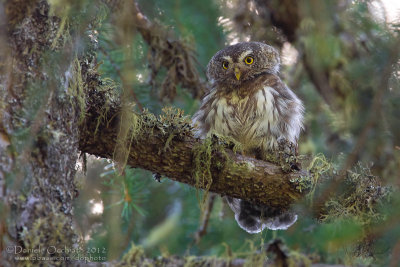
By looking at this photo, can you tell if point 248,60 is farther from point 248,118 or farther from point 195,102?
point 248,118

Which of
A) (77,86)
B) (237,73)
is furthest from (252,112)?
(77,86)

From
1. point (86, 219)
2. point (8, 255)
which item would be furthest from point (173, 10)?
point (8, 255)

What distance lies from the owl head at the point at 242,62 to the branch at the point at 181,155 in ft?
3.53

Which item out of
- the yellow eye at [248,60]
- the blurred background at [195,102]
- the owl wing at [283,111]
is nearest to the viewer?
the blurred background at [195,102]

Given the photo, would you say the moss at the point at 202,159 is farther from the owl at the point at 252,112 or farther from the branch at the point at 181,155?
the owl at the point at 252,112

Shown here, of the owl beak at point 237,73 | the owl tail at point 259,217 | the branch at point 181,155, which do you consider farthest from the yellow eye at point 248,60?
the branch at point 181,155

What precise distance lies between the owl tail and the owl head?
0.92 m

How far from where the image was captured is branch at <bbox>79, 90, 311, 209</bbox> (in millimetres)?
2322

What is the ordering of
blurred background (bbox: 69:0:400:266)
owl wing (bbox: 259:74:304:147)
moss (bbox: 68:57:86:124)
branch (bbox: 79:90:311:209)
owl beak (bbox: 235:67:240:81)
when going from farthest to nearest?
owl beak (bbox: 235:67:240:81) → owl wing (bbox: 259:74:304:147) → blurred background (bbox: 69:0:400:266) → branch (bbox: 79:90:311:209) → moss (bbox: 68:57:86:124)

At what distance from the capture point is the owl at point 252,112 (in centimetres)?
306

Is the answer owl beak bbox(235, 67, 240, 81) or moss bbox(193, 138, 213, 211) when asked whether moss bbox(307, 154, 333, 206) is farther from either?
owl beak bbox(235, 67, 240, 81)

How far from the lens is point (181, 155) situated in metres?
2.44

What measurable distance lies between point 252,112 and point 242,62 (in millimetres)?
613

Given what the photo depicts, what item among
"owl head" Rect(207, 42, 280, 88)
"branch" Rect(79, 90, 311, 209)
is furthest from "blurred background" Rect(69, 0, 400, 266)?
"branch" Rect(79, 90, 311, 209)
